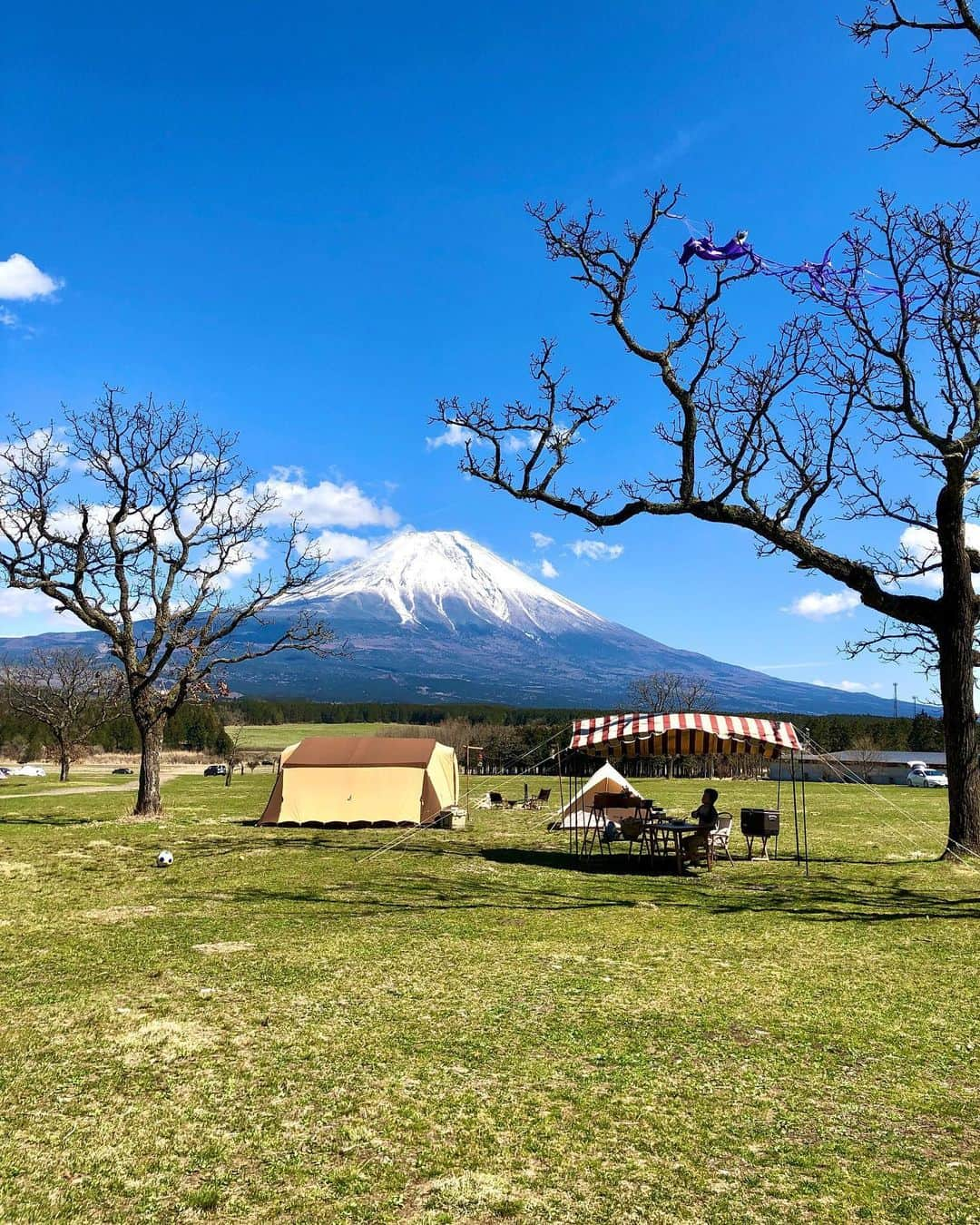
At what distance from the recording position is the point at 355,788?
67.9 ft

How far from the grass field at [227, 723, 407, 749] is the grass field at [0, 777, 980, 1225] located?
78.0 meters

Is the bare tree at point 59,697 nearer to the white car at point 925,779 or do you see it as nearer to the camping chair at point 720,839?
the camping chair at point 720,839

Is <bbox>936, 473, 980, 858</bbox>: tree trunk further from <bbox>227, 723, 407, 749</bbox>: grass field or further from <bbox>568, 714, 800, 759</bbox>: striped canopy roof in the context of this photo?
<bbox>227, 723, 407, 749</bbox>: grass field

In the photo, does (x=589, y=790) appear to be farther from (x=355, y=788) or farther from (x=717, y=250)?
(x=717, y=250)

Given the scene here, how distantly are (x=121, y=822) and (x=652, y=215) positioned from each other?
16451mm

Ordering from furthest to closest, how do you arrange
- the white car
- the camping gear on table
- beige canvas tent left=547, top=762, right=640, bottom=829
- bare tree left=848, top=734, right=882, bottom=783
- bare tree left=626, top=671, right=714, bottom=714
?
1. bare tree left=848, top=734, right=882, bottom=783
2. bare tree left=626, top=671, right=714, bottom=714
3. the white car
4. beige canvas tent left=547, top=762, right=640, bottom=829
5. the camping gear on table

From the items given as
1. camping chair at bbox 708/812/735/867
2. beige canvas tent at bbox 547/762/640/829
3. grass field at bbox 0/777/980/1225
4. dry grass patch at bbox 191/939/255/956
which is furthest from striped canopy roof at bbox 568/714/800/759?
dry grass patch at bbox 191/939/255/956

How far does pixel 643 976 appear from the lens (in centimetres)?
737

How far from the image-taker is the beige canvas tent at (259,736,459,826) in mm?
20484

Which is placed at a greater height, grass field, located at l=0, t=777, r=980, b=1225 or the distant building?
grass field, located at l=0, t=777, r=980, b=1225

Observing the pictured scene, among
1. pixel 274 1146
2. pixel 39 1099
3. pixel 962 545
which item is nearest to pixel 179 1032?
pixel 39 1099

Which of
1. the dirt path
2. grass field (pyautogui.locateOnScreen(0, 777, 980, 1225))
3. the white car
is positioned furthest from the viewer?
the white car

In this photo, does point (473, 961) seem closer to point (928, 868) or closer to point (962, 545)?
point (928, 868)

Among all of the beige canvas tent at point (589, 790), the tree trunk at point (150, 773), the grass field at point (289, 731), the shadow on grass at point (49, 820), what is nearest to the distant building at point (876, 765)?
the beige canvas tent at point (589, 790)
